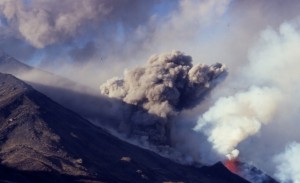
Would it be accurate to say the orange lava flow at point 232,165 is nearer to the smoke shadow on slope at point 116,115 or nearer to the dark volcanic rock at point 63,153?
the dark volcanic rock at point 63,153

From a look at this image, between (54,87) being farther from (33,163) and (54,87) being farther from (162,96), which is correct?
(33,163)

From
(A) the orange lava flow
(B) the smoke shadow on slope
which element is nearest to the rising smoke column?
(B) the smoke shadow on slope

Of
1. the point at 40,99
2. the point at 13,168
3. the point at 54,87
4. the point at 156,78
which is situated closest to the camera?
the point at 13,168

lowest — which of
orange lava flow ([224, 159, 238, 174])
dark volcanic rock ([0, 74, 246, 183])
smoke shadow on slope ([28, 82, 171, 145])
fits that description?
dark volcanic rock ([0, 74, 246, 183])

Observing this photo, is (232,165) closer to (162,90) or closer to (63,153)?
(162,90)

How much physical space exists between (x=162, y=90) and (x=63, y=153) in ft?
98.7

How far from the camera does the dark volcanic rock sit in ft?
242

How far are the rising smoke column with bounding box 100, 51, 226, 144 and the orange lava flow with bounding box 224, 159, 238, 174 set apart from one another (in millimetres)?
12397

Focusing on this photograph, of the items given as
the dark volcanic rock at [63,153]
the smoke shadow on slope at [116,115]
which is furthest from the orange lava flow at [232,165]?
the smoke shadow on slope at [116,115]

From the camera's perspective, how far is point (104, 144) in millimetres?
92625

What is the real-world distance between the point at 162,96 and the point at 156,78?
12.0ft

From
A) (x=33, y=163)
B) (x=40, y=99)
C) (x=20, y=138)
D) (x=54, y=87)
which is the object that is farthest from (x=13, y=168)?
(x=54, y=87)

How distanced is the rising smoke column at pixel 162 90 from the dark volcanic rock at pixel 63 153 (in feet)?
35.2

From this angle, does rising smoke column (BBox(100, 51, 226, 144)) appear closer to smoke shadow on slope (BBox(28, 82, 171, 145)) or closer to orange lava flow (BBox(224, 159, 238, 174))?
smoke shadow on slope (BBox(28, 82, 171, 145))
